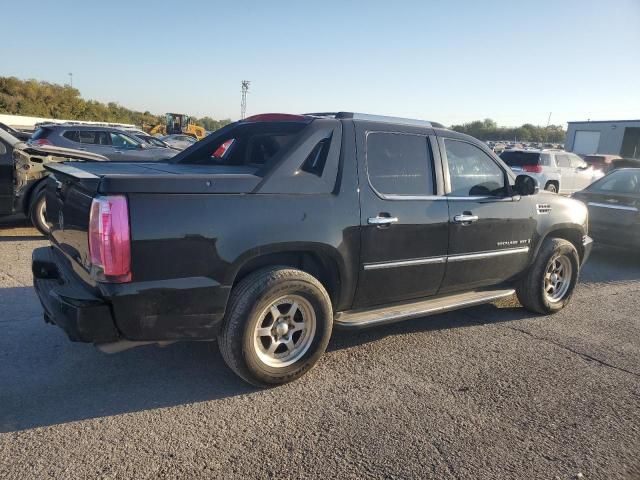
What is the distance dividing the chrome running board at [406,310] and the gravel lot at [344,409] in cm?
36

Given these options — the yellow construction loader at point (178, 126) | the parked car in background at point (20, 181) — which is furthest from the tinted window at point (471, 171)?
the yellow construction loader at point (178, 126)

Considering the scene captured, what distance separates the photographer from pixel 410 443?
290cm

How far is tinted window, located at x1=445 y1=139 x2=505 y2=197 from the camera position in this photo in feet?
14.4

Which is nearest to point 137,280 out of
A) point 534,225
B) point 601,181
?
point 534,225

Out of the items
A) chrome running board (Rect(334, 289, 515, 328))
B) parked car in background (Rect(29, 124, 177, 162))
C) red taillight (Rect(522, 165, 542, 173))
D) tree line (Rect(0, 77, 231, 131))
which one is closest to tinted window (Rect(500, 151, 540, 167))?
red taillight (Rect(522, 165, 542, 173))

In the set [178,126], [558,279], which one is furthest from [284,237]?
[178,126]

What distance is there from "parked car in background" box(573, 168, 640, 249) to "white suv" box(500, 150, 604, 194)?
6.93 m

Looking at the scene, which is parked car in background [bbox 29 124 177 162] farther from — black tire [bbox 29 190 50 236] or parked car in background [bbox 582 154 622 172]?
parked car in background [bbox 582 154 622 172]

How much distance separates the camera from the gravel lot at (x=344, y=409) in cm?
269

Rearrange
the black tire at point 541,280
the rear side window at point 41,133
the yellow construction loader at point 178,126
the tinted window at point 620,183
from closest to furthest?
the black tire at point 541,280
the tinted window at point 620,183
the rear side window at point 41,133
the yellow construction loader at point 178,126

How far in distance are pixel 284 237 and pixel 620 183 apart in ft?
24.8

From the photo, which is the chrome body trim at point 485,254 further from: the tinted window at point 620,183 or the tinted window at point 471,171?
the tinted window at point 620,183

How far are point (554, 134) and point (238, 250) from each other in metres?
91.3

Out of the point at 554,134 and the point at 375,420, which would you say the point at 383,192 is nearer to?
the point at 375,420
